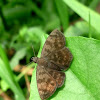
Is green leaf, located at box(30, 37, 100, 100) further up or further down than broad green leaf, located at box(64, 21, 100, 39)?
further up

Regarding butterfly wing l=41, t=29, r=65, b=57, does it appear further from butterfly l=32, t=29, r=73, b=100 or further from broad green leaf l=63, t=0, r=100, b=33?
broad green leaf l=63, t=0, r=100, b=33

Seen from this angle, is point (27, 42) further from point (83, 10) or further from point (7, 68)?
point (83, 10)

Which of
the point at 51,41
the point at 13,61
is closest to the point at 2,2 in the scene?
the point at 13,61

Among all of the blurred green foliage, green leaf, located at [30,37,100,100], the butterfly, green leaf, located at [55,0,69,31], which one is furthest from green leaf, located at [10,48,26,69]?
green leaf, located at [30,37,100,100]

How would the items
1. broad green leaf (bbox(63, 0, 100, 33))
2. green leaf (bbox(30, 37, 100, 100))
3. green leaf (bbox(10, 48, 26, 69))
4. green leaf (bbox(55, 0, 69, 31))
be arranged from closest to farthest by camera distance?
1. green leaf (bbox(30, 37, 100, 100))
2. broad green leaf (bbox(63, 0, 100, 33))
3. green leaf (bbox(55, 0, 69, 31))
4. green leaf (bbox(10, 48, 26, 69))

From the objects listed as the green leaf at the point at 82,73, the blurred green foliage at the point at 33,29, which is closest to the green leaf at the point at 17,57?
the blurred green foliage at the point at 33,29

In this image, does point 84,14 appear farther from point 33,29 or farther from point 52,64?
point 33,29
